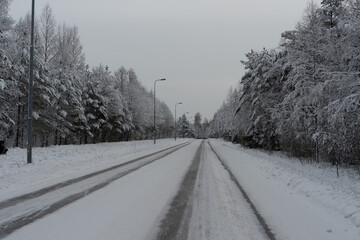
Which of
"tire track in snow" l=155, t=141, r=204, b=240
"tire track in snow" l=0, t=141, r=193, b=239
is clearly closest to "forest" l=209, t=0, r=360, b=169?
"tire track in snow" l=155, t=141, r=204, b=240

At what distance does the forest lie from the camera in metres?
10.6

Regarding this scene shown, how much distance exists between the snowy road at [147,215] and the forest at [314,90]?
5294mm

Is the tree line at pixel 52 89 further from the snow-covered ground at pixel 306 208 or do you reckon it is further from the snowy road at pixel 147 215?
the snow-covered ground at pixel 306 208

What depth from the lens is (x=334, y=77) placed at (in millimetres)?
11023

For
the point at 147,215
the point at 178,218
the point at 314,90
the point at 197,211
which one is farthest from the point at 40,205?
the point at 314,90

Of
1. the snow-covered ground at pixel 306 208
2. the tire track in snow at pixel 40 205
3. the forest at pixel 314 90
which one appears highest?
the forest at pixel 314 90

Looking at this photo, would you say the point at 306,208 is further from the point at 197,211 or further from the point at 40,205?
the point at 40,205

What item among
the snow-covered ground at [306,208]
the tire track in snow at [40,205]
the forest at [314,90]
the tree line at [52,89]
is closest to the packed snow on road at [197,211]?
the snow-covered ground at [306,208]

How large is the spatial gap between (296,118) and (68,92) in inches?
996

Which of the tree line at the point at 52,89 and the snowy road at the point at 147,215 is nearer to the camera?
the snowy road at the point at 147,215

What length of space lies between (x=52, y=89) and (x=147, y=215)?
25.6 meters

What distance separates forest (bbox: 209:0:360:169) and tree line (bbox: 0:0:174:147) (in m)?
18.4

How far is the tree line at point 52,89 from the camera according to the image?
2303 cm

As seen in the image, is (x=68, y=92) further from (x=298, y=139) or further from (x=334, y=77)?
(x=334, y=77)
